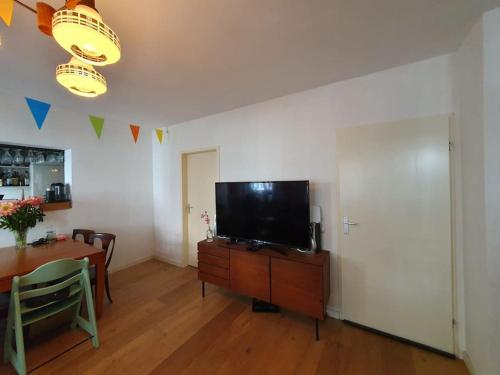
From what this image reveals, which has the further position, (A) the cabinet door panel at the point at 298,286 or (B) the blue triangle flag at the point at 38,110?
(B) the blue triangle flag at the point at 38,110

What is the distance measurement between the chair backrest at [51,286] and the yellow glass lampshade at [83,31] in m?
1.54

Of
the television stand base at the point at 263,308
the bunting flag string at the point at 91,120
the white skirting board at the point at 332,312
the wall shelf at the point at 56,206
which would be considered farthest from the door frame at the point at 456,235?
the wall shelf at the point at 56,206

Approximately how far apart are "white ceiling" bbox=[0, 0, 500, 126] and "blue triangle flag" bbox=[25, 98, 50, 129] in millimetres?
172

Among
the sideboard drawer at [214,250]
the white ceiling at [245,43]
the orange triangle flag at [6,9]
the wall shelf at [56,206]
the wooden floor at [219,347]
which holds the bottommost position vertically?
the wooden floor at [219,347]

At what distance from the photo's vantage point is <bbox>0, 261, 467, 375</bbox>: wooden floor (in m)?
1.54

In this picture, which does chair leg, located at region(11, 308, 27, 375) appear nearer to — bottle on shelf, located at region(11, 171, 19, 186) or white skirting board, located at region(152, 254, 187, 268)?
bottle on shelf, located at region(11, 171, 19, 186)

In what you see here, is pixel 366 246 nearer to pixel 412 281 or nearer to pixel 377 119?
pixel 412 281

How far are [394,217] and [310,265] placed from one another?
855mm

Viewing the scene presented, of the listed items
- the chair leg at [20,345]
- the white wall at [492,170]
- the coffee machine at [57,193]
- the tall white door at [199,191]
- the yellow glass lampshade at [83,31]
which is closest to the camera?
the yellow glass lampshade at [83,31]

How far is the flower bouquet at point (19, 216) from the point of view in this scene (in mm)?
1979

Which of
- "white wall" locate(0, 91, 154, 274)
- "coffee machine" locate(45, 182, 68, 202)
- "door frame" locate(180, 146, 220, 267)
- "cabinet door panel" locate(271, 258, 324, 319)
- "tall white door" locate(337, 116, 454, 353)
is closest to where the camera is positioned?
"tall white door" locate(337, 116, 454, 353)

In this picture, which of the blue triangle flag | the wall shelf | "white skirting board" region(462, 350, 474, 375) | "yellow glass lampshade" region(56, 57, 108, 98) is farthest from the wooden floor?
the blue triangle flag

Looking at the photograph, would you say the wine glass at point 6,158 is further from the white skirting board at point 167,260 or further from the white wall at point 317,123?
the white skirting board at point 167,260

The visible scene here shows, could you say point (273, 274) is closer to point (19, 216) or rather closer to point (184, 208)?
point (184, 208)
